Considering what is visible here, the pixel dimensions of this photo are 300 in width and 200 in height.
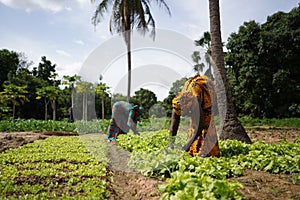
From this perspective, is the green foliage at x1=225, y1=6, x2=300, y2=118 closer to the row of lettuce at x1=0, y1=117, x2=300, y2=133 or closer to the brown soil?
the row of lettuce at x1=0, y1=117, x2=300, y2=133

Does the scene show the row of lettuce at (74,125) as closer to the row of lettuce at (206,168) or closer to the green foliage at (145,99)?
the green foliage at (145,99)

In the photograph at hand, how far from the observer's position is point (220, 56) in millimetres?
7402

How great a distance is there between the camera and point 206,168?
10.7 ft

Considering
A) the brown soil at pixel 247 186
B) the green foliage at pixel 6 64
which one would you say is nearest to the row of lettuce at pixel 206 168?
the brown soil at pixel 247 186

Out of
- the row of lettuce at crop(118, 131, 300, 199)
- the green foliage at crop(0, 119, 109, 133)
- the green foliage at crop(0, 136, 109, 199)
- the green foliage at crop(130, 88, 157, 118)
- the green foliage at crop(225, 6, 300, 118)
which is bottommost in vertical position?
the green foliage at crop(0, 136, 109, 199)

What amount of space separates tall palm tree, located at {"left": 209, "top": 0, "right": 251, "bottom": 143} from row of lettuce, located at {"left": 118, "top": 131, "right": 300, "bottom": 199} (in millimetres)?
2010

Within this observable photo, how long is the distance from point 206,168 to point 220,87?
14.9ft

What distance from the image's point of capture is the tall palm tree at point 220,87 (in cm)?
712

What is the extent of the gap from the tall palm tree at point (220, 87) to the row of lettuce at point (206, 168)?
2010mm

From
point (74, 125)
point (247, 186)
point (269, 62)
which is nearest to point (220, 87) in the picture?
point (247, 186)

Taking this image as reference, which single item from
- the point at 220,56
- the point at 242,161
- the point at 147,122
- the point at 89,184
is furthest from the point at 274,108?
the point at 89,184

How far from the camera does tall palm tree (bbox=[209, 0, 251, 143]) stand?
712cm

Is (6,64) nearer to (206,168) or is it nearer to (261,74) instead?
(261,74)

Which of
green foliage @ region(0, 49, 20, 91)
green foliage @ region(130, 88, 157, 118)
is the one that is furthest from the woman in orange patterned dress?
green foliage @ region(0, 49, 20, 91)
